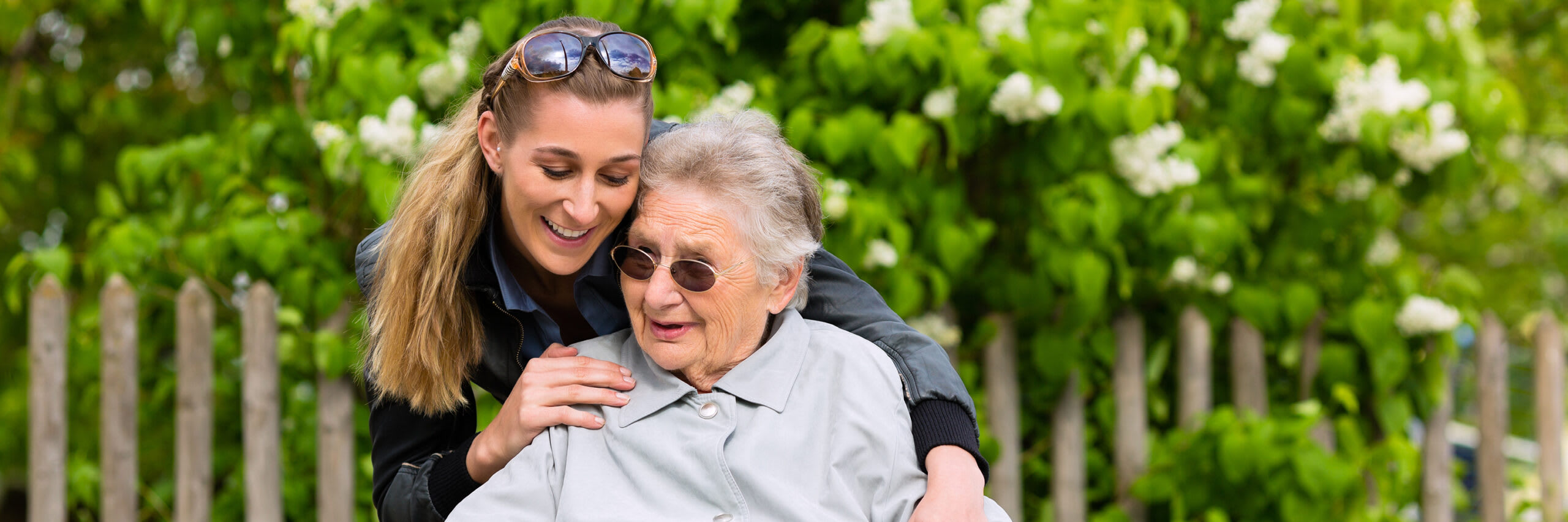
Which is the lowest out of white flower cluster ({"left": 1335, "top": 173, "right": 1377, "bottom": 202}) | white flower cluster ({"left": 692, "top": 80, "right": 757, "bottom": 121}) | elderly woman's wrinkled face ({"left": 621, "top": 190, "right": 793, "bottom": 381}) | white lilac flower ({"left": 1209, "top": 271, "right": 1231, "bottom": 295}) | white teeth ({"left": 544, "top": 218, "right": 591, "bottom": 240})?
elderly woman's wrinkled face ({"left": 621, "top": 190, "right": 793, "bottom": 381})

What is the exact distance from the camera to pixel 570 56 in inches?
75.2

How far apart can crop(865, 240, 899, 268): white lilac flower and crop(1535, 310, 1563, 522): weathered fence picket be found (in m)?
2.14

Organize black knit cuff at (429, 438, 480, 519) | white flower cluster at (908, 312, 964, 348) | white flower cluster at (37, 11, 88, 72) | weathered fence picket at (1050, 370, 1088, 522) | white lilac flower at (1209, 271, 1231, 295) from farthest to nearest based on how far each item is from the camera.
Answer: white flower cluster at (37, 11, 88, 72)
weathered fence picket at (1050, 370, 1088, 522)
white lilac flower at (1209, 271, 1231, 295)
white flower cluster at (908, 312, 964, 348)
black knit cuff at (429, 438, 480, 519)

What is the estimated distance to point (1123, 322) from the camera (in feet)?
12.3

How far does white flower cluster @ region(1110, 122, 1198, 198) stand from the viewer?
3.34 metres

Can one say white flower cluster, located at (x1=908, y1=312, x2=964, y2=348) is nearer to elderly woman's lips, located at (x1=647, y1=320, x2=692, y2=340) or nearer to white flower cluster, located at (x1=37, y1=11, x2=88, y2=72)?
elderly woman's lips, located at (x1=647, y1=320, x2=692, y2=340)

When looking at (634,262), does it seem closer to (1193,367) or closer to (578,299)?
(578,299)

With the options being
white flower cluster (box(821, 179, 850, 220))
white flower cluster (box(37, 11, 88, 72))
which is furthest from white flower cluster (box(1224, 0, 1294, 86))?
white flower cluster (box(37, 11, 88, 72))

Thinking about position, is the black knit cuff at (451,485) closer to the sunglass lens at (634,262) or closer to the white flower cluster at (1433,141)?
the sunglass lens at (634,262)

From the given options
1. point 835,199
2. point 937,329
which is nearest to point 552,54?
point 835,199

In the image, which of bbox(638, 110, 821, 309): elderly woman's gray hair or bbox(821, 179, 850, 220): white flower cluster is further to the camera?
bbox(821, 179, 850, 220): white flower cluster

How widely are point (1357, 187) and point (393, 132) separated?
2846 millimetres

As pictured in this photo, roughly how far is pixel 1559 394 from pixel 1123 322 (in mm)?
1398

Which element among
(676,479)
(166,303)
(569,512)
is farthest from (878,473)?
(166,303)
